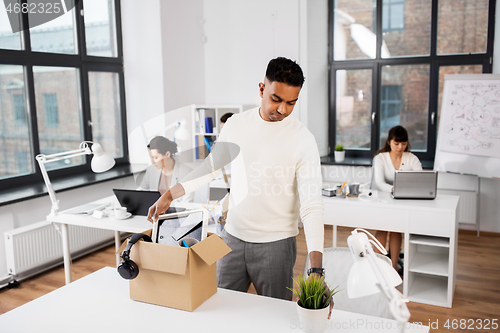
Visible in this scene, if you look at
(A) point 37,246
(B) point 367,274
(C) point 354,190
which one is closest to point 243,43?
(C) point 354,190

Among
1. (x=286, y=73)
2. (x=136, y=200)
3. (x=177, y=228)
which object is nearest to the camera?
(x=286, y=73)

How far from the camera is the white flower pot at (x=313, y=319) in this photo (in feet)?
4.43

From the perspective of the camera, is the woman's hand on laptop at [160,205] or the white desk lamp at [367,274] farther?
the woman's hand on laptop at [160,205]

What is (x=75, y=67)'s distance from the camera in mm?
4539

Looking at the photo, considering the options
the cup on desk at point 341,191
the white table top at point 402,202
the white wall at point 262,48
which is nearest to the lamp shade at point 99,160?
the white table top at point 402,202

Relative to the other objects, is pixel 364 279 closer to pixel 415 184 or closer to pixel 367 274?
pixel 367 274

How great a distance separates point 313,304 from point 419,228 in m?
2.11

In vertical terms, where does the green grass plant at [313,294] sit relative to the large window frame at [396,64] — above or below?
below

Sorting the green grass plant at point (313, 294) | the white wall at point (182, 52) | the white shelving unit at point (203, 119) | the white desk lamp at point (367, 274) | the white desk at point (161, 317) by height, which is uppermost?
the white wall at point (182, 52)

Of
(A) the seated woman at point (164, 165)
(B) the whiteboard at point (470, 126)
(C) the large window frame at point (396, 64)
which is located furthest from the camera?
(C) the large window frame at point (396, 64)

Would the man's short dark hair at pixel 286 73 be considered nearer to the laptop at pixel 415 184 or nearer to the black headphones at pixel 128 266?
the black headphones at pixel 128 266

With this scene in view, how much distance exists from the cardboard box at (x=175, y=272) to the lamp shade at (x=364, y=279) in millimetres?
565

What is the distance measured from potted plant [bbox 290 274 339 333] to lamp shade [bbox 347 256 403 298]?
0.27 m

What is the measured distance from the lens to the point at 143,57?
488 centimetres
